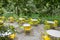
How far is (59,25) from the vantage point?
8992 millimetres

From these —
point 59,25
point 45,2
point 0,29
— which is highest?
point 45,2

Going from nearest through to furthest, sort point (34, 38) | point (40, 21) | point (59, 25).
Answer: point (34, 38) → point (59, 25) → point (40, 21)

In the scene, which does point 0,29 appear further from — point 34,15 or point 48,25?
point 34,15

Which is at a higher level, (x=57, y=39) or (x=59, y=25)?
(x=57, y=39)

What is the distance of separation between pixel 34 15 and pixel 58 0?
8103 mm

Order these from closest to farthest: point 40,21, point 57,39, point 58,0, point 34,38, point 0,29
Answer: point 58,0, point 0,29, point 57,39, point 34,38, point 40,21

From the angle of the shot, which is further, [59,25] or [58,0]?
[59,25]

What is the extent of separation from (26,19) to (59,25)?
2172 mm

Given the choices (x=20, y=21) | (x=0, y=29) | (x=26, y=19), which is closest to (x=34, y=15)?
(x=26, y=19)

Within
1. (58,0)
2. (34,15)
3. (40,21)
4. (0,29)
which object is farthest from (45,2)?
(34,15)

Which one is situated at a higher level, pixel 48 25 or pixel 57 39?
pixel 57 39

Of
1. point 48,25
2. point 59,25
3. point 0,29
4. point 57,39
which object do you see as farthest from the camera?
point 59,25

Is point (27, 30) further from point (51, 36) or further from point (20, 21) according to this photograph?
point (51, 36)

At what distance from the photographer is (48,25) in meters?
8.16
